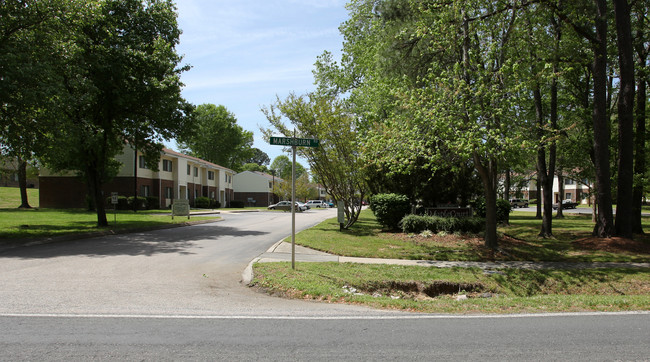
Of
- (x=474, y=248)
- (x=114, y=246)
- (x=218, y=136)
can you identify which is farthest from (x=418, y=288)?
(x=218, y=136)

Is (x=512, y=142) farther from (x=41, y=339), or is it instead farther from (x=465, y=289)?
(x=41, y=339)

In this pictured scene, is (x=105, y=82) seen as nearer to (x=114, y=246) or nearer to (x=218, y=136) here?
(x=114, y=246)

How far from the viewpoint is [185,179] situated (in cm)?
4966

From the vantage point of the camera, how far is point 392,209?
20.2 meters

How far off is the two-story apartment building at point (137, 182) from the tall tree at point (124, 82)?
594 inches

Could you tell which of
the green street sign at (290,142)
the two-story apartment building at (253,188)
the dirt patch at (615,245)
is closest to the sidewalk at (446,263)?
the dirt patch at (615,245)

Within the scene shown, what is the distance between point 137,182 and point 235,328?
4009 cm

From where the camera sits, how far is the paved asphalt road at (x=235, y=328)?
4.57m

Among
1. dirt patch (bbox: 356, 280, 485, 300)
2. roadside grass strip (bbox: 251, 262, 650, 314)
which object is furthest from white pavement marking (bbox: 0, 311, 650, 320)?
dirt patch (bbox: 356, 280, 485, 300)

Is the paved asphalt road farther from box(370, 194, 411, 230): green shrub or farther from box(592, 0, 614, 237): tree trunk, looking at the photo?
box(370, 194, 411, 230): green shrub

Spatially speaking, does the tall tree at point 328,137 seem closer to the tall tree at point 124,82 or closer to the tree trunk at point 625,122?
the tall tree at point 124,82

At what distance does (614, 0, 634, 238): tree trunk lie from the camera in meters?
15.1

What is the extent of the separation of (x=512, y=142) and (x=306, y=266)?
6213mm

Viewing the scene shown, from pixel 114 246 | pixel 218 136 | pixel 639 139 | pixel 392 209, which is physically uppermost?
pixel 218 136
